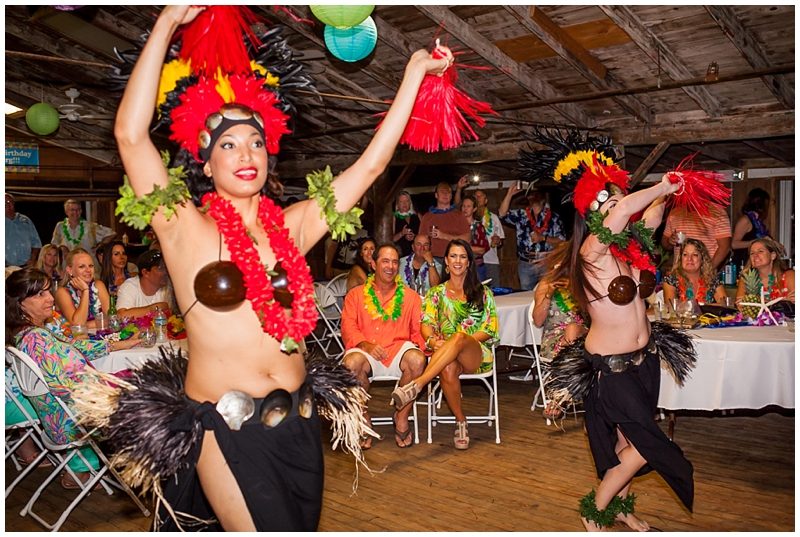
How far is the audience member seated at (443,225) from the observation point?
7441 millimetres

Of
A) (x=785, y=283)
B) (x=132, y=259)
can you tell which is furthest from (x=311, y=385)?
(x=132, y=259)

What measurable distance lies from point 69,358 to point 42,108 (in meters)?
5.50

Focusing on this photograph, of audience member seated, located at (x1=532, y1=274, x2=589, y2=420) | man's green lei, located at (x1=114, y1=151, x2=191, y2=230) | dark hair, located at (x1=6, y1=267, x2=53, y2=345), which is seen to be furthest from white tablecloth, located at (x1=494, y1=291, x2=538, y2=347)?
man's green lei, located at (x1=114, y1=151, x2=191, y2=230)

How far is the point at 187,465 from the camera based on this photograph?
1914mm

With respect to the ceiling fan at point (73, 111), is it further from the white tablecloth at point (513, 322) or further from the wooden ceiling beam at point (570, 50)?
the white tablecloth at point (513, 322)

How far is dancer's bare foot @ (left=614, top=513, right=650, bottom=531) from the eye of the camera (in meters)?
3.18

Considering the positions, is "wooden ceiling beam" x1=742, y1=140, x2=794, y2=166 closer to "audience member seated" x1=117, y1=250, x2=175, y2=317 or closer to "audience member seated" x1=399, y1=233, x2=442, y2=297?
"audience member seated" x1=399, y1=233, x2=442, y2=297

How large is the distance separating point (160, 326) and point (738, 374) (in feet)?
10.2

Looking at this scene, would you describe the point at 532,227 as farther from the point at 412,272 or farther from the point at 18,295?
the point at 18,295

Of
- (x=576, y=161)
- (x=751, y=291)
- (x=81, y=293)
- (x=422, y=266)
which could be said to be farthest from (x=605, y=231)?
(x=422, y=266)

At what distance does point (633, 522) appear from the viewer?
3205 mm

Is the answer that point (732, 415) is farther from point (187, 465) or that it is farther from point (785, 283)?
point (187, 465)

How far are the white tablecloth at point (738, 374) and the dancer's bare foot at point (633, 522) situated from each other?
872 mm

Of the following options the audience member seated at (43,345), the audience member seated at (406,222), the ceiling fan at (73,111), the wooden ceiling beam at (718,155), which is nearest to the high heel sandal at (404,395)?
the audience member seated at (43,345)
